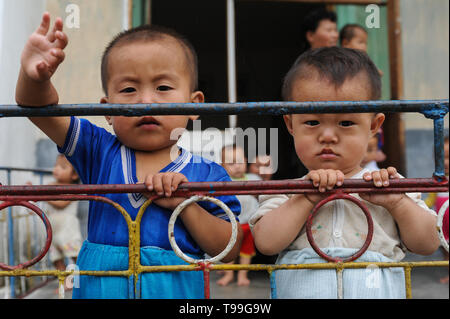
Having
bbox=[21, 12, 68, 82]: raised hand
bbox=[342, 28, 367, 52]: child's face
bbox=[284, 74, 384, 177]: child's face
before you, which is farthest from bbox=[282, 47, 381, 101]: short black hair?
bbox=[342, 28, 367, 52]: child's face

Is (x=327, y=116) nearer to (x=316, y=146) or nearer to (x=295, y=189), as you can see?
(x=316, y=146)

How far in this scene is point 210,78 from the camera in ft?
24.8

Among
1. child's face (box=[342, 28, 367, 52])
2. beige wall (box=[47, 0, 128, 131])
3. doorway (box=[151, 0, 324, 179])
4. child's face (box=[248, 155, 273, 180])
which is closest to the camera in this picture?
child's face (box=[342, 28, 367, 52])

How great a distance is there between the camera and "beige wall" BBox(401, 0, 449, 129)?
448 centimetres

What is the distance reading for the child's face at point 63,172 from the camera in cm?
422

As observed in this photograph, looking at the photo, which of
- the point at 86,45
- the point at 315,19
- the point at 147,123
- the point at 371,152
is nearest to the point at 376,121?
the point at 147,123

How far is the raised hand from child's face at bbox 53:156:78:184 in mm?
3151

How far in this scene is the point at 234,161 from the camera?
4266mm

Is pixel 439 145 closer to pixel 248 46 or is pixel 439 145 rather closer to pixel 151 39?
pixel 151 39

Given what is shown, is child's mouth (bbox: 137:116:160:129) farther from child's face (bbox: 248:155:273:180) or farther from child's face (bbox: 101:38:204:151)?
child's face (bbox: 248:155:273:180)

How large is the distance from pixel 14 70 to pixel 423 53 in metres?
3.65

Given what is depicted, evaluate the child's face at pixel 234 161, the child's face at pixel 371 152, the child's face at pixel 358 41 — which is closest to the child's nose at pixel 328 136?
the child's face at pixel 371 152

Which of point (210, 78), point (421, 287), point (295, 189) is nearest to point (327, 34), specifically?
point (421, 287)

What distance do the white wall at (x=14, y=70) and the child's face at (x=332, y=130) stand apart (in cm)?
310
